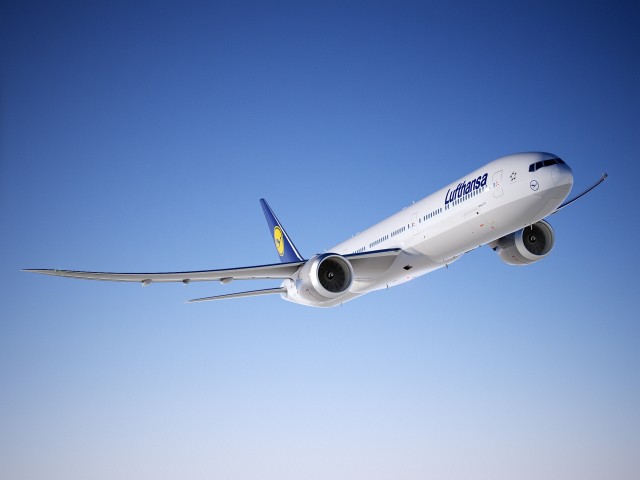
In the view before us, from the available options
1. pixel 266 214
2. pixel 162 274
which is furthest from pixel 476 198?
pixel 266 214

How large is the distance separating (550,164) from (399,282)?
13.3 meters

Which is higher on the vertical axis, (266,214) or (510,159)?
(266,214)

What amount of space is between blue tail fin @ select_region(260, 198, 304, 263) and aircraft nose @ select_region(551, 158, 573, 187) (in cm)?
2590

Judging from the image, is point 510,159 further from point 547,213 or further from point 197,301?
point 197,301

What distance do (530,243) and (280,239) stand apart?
2379cm

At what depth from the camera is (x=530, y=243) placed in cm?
4088

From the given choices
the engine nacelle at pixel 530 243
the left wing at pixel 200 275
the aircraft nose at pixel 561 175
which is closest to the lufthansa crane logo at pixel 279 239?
the left wing at pixel 200 275

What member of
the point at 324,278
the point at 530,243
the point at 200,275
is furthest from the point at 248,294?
the point at 530,243

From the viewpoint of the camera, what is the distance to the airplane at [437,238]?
31953mm

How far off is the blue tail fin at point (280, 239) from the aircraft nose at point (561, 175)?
25903 mm

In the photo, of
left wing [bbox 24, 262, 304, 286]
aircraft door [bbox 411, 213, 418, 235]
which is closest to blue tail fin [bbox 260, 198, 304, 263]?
left wing [bbox 24, 262, 304, 286]

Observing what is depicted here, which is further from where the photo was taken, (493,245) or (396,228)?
(493,245)

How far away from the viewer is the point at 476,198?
3353cm

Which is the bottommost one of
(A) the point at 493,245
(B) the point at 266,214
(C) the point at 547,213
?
(C) the point at 547,213
